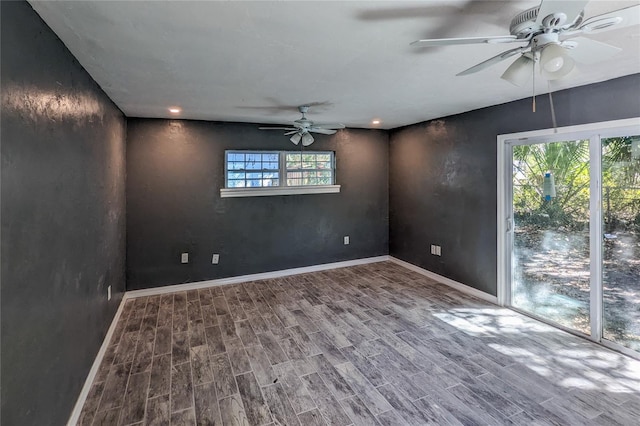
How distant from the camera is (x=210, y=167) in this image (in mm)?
4422

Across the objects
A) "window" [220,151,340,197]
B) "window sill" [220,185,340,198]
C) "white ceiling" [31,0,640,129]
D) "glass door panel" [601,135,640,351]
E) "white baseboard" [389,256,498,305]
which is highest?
"white ceiling" [31,0,640,129]

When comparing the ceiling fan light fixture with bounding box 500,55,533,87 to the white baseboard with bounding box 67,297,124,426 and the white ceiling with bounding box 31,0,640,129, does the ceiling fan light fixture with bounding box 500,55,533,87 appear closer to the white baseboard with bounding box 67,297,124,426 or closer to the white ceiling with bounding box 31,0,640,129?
the white ceiling with bounding box 31,0,640,129

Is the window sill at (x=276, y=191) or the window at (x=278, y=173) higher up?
the window at (x=278, y=173)

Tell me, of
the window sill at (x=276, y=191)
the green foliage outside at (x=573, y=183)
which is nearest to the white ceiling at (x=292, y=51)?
the green foliage outside at (x=573, y=183)

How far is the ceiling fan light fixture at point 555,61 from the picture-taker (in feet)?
4.67

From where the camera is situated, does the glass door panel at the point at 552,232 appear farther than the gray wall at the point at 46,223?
Yes

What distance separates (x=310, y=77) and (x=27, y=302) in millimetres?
2345

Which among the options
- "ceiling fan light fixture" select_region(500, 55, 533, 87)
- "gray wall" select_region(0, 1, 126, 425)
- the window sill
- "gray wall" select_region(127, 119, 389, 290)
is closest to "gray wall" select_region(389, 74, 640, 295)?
"gray wall" select_region(127, 119, 389, 290)

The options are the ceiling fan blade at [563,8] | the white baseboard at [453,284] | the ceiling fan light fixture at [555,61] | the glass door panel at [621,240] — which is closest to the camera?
the ceiling fan blade at [563,8]

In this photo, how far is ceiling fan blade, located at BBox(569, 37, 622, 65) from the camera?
1.51m

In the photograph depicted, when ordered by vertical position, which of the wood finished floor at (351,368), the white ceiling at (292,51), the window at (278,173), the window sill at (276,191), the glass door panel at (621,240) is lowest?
the wood finished floor at (351,368)

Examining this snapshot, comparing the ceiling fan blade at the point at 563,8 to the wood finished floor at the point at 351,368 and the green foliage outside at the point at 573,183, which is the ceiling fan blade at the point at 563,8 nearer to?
the green foliage outside at the point at 573,183

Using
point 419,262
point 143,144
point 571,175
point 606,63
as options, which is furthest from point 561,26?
point 143,144

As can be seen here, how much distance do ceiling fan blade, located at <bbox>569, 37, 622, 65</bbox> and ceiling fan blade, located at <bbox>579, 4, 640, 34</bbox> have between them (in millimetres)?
131
